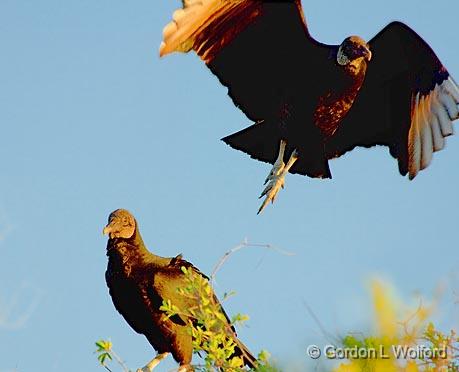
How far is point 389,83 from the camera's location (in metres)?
6.55

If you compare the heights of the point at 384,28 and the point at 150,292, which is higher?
the point at 384,28

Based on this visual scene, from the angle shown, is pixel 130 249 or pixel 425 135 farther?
pixel 425 135

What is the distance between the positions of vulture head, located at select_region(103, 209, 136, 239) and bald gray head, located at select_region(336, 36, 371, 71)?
160 cm

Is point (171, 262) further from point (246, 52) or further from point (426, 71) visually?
point (426, 71)

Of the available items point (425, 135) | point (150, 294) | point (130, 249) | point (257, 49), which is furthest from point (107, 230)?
point (425, 135)

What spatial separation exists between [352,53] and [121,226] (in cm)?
174

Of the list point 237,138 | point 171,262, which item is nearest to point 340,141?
point 237,138

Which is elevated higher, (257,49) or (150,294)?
(257,49)

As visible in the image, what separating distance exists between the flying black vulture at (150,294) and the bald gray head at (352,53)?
159cm

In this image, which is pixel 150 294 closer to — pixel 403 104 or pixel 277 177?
pixel 277 177

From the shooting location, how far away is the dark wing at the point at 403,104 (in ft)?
20.6

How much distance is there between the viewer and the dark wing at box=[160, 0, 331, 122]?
5.69 meters

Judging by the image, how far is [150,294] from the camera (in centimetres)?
526

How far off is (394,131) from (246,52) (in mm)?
1299
